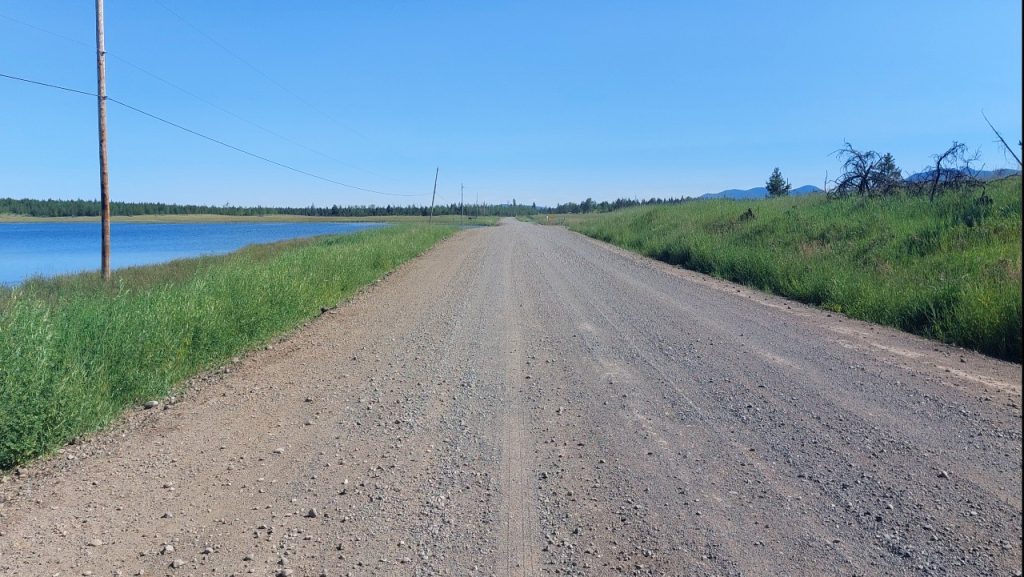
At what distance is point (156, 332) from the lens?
7594 millimetres

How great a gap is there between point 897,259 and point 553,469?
12154 millimetres

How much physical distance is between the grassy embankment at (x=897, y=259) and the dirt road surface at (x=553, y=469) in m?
0.82

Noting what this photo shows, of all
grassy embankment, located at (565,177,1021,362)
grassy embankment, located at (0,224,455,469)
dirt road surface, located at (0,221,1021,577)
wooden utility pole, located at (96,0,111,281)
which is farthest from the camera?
wooden utility pole, located at (96,0,111,281)

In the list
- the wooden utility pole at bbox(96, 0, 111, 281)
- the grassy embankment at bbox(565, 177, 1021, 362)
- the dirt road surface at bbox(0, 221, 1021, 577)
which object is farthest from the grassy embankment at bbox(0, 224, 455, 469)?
the grassy embankment at bbox(565, 177, 1021, 362)

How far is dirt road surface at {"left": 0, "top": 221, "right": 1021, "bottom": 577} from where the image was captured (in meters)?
3.76

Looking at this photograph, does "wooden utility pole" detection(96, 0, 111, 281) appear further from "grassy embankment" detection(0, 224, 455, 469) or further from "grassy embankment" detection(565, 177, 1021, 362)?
"grassy embankment" detection(565, 177, 1021, 362)

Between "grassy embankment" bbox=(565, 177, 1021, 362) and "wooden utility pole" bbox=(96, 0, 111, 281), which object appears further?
"wooden utility pole" bbox=(96, 0, 111, 281)

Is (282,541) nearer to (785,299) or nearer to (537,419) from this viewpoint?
(537,419)

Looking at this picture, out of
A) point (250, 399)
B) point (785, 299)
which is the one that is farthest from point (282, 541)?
point (785, 299)

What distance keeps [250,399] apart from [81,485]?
2.22 meters

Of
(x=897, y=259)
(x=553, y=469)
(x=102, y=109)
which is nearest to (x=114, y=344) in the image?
(x=553, y=469)

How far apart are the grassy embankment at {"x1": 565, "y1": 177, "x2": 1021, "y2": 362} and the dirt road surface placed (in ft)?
2.68

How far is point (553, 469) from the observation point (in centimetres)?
496

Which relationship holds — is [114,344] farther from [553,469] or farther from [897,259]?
[897,259]
